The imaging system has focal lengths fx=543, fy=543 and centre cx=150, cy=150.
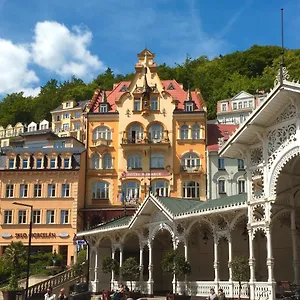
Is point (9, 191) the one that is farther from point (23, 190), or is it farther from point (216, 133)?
point (216, 133)

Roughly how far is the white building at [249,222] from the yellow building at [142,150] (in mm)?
20007

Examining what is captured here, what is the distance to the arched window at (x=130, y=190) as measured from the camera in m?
57.7

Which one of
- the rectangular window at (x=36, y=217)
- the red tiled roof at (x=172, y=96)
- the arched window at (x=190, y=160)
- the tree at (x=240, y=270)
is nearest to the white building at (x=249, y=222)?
the tree at (x=240, y=270)

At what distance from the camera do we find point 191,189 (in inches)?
2261

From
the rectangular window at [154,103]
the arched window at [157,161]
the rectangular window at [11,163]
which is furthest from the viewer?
the rectangular window at [154,103]

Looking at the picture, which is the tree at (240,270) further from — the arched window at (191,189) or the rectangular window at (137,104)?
the rectangular window at (137,104)

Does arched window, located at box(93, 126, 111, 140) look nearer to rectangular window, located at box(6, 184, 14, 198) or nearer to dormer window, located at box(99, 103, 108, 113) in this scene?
dormer window, located at box(99, 103, 108, 113)

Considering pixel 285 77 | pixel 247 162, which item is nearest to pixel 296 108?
pixel 285 77

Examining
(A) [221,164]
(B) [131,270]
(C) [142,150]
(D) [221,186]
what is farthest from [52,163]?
(B) [131,270]

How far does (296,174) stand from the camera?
85.6 feet

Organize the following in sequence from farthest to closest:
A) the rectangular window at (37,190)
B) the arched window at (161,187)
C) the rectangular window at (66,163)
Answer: the rectangular window at (66,163) < the arched window at (161,187) < the rectangular window at (37,190)

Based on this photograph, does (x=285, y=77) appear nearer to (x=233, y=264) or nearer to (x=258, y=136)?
(x=258, y=136)

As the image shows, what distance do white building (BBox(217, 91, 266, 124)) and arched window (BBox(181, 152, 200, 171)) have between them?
116ft

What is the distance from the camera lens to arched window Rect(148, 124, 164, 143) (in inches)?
2315
